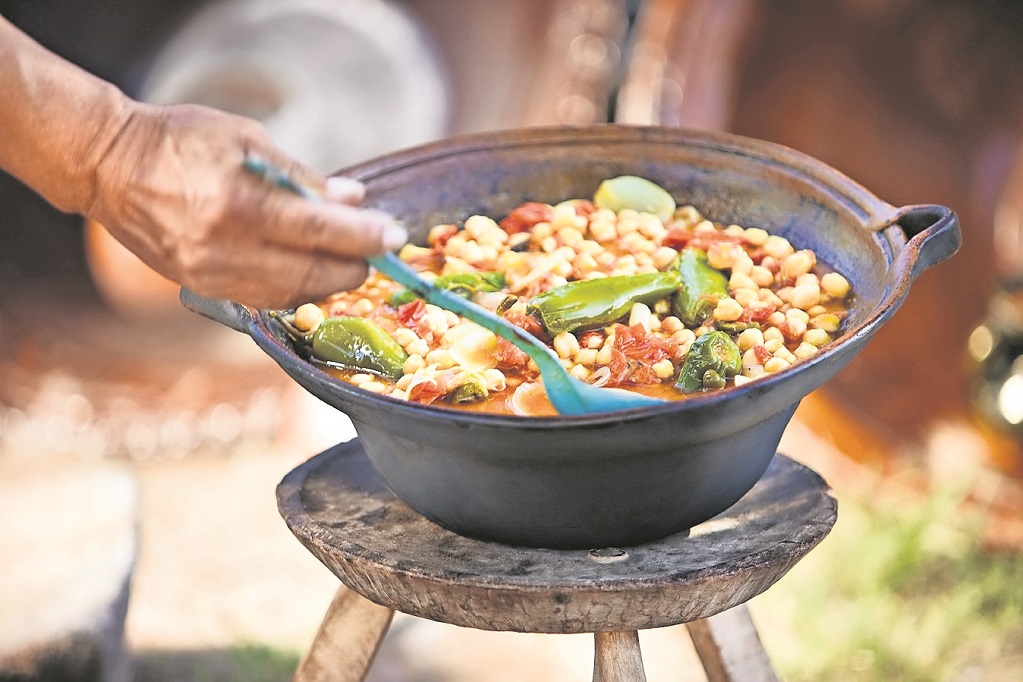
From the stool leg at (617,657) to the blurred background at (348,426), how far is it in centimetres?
146

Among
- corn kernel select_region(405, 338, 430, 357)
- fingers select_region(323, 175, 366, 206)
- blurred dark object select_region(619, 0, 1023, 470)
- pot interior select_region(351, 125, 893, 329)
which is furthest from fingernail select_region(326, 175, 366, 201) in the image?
blurred dark object select_region(619, 0, 1023, 470)

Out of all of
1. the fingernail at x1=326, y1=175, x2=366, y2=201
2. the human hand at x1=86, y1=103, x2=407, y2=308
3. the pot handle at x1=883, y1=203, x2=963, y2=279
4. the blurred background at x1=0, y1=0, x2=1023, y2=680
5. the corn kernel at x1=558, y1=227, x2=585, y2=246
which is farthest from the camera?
the blurred background at x1=0, y1=0, x2=1023, y2=680

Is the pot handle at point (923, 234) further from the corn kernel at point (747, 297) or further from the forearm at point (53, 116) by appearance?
the forearm at point (53, 116)

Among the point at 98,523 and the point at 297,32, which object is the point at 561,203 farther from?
the point at 297,32

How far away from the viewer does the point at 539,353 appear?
1.64 meters

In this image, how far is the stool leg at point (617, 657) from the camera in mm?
1775

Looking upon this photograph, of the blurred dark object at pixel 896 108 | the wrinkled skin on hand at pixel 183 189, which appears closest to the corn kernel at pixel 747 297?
the wrinkled skin on hand at pixel 183 189

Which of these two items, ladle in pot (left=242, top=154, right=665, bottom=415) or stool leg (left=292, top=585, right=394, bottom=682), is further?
stool leg (left=292, top=585, right=394, bottom=682)

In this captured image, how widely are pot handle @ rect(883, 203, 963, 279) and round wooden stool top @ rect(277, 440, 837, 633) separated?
0.45 metres

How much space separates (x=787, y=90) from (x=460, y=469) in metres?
3.71

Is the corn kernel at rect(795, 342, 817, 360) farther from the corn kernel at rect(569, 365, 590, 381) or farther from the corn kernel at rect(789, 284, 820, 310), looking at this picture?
the corn kernel at rect(569, 365, 590, 381)

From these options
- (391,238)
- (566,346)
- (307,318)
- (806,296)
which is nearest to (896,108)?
(806,296)

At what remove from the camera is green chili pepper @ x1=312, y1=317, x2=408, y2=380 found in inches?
73.4

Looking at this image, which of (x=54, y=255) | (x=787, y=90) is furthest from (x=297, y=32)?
(x=787, y=90)
